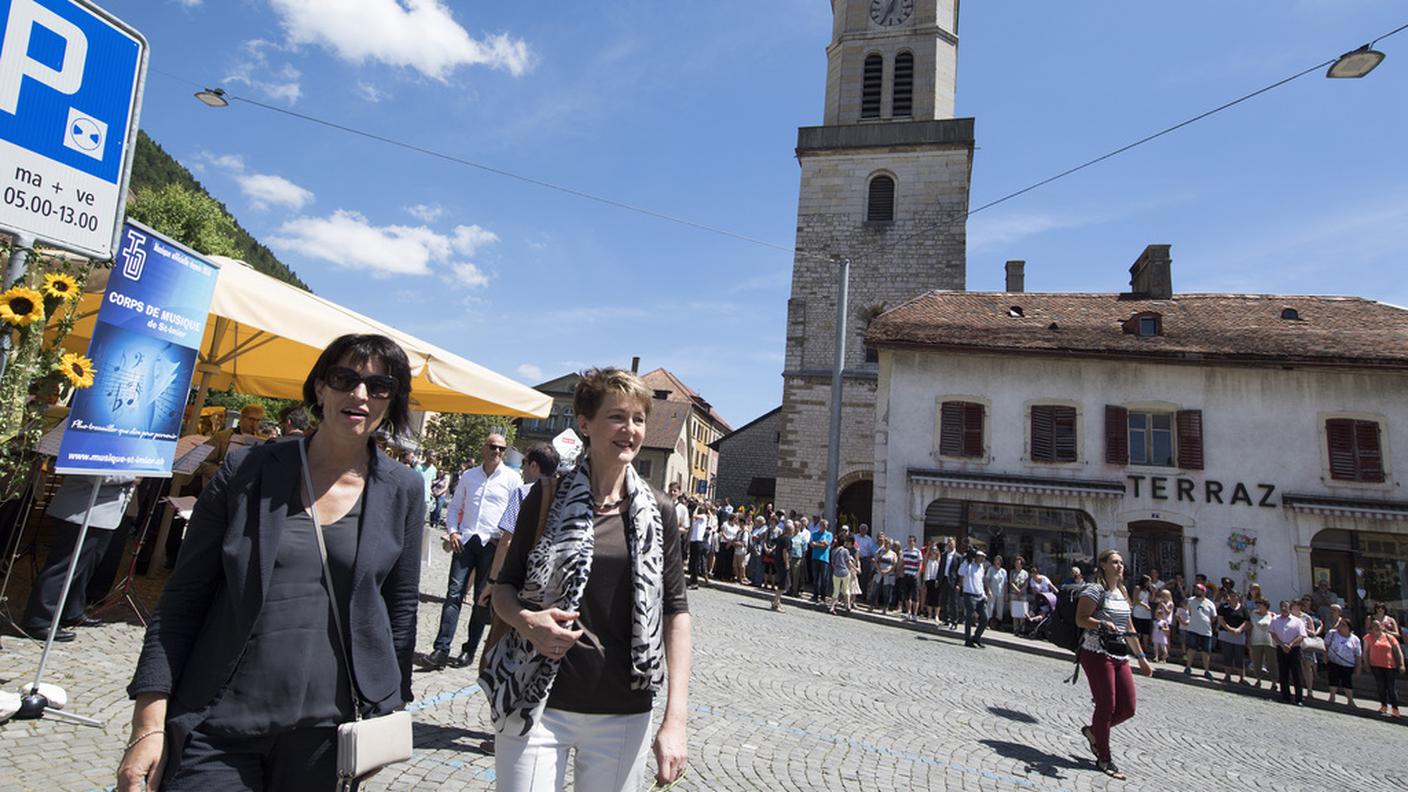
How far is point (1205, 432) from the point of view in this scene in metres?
18.7

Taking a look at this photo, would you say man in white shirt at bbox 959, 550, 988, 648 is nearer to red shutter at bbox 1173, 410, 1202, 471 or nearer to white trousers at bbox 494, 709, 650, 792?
red shutter at bbox 1173, 410, 1202, 471

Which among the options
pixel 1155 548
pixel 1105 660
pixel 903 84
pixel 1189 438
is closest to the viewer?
pixel 1105 660

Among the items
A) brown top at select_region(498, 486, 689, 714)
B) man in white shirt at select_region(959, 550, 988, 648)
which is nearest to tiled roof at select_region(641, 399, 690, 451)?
man in white shirt at select_region(959, 550, 988, 648)

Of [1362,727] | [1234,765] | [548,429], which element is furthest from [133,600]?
[548,429]

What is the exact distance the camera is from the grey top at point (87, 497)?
5.31 m

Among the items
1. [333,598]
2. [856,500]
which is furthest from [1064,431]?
[333,598]

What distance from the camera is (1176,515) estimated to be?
18.3 m

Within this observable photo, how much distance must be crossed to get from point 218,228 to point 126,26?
1306 inches

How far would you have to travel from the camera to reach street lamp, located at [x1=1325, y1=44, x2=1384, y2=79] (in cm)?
921

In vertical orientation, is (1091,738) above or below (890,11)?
below

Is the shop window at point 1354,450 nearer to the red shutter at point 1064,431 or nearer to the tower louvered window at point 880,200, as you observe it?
the red shutter at point 1064,431

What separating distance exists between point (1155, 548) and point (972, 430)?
5316 mm

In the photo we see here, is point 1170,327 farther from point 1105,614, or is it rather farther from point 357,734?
point 357,734

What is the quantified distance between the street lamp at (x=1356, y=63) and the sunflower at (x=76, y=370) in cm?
1356
